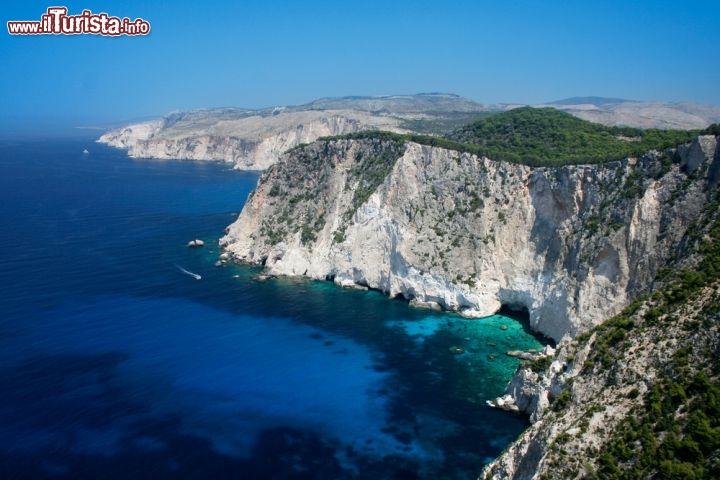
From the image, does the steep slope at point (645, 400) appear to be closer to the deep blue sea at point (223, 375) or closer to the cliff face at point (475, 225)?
the deep blue sea at point (223, 375)

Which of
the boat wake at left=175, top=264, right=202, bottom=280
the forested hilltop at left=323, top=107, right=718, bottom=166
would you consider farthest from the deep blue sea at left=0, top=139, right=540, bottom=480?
the forested hilltop at left=323, top=107, right=718, bottom=166

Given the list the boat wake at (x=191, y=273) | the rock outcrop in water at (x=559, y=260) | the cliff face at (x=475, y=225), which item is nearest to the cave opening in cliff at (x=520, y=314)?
the cliff face at (x=475, y=225)

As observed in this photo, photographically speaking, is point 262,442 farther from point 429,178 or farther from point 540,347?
point 429,178

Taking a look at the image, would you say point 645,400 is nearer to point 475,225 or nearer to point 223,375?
point 223,375

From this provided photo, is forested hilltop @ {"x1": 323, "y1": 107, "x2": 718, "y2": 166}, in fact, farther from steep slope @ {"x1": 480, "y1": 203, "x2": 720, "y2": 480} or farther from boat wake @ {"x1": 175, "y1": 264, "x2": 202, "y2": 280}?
boat wake @ {"x1": 175, "y1": 264, "x2": 202, "y2": 280}

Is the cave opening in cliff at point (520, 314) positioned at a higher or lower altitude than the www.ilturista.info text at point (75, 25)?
lower

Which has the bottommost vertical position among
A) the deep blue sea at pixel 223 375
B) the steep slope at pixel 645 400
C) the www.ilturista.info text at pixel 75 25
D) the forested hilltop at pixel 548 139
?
the deep blue sea at pixel 223 375

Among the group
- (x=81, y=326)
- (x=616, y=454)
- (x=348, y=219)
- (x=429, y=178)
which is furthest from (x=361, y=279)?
(x=616, y=454)
